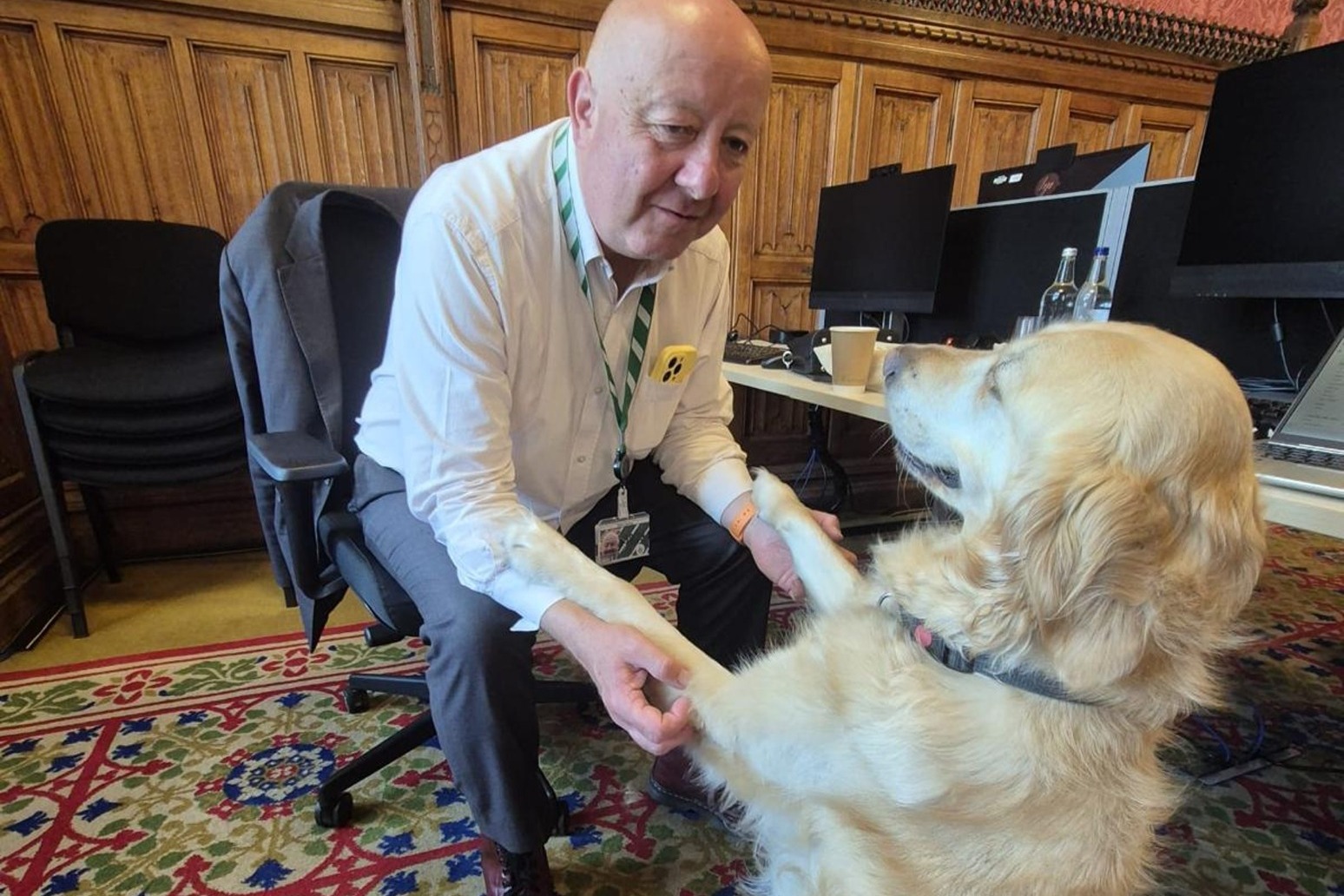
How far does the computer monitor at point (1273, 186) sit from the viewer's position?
1194mm

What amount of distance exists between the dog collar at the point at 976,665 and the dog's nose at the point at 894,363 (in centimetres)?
38

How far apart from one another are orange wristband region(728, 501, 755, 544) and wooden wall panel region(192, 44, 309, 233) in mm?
1969

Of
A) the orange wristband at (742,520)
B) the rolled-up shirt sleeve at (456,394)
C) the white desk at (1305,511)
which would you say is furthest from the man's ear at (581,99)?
the white desk at (1305,511)

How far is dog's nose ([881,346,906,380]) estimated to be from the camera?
0.99 meters

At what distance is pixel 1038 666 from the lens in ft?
2.24

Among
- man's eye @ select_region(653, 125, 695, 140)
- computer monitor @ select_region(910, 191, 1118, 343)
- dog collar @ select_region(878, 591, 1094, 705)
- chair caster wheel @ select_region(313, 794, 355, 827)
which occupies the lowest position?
chair caster wheel @ select_region(313, 794, 355, 827)

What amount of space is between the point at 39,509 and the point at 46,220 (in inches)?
37.2

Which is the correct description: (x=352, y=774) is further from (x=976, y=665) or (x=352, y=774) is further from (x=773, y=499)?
(x=976, y=665)

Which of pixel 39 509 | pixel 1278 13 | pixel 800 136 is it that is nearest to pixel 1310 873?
pixel 800 136

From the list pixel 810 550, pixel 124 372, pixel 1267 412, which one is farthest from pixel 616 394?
pixel 124 372

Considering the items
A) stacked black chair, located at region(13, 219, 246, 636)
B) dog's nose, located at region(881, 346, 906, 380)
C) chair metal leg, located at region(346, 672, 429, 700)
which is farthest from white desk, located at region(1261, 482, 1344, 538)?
stacked black chair, located at region(13, 219, 246, 636)

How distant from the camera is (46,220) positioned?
2010 millimetres

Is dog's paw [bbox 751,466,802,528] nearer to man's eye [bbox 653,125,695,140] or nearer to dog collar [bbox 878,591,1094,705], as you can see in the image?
dog collar [bbox 878,591,1094,705]

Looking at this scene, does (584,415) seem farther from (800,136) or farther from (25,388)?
(800,136)
